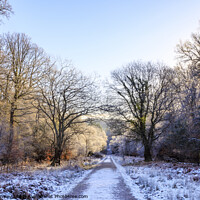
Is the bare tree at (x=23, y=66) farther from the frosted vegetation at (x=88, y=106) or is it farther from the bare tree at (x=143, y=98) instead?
the bare tree at (x=143, y=98)

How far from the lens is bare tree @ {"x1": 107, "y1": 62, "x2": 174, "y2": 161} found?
19.8m

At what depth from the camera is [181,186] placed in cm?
753

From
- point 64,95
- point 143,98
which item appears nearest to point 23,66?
point 64,95

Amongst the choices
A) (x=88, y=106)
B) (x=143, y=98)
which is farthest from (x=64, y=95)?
(x=143, y=98)

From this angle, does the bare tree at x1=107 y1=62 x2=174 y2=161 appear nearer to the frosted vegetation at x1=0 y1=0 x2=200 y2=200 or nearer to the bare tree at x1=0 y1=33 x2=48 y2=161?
the frosted vegetation at x1=0 y1=0 x2=200 y2=200

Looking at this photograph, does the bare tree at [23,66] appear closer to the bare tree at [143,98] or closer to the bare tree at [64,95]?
the bare tree at [64,95]

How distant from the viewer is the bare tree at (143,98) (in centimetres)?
1981

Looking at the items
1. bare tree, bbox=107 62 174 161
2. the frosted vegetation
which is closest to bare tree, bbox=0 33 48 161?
the frosted vegetation

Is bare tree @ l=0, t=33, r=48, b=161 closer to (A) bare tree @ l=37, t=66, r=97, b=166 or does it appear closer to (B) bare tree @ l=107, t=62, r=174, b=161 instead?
(A) bare tree @ l=37, t=66, r=97, b=166

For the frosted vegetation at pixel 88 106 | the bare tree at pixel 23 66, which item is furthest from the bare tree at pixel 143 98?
the bare tree at pixel 23 66

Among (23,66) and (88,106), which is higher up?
(23,66)

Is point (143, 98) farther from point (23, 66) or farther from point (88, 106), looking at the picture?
point (23, 66)

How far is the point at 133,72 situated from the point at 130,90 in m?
2.07

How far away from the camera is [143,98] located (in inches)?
805
